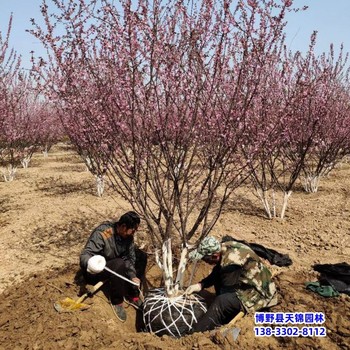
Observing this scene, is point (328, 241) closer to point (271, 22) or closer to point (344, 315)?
point (344, 315)

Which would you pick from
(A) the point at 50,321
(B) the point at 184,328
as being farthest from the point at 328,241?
(A) the point at 50,321

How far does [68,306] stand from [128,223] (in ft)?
3.81

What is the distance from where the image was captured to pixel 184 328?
380 centimetres

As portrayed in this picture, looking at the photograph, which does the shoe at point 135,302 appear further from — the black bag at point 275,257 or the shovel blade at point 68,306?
the black bag at point 275,257

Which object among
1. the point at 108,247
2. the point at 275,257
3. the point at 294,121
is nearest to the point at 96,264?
the point at 108,247

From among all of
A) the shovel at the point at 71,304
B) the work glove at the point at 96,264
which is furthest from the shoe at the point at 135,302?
the work glove at the point at 96,264

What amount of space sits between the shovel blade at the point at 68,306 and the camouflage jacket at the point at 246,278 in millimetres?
1668

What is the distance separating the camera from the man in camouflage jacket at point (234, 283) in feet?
12.6

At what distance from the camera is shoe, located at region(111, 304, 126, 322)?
13.8ft

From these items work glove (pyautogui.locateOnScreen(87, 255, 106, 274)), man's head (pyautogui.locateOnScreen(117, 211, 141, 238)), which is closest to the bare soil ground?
work glove (pyautogui.locateOnScreen(87, 255, 106, 274))

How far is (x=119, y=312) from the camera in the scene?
13.9 feet

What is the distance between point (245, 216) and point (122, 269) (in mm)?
4687

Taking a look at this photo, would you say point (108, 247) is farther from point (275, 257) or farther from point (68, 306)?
point (275, 257)

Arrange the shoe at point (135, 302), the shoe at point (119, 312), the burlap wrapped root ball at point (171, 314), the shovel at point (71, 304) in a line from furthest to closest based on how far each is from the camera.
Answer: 1. the shoe at point (135, 302)
2. the shoe at point (119, 312)
3. the shovel at point (71, 304)
4. the burlap wrapped root ball at point (171, 314)
